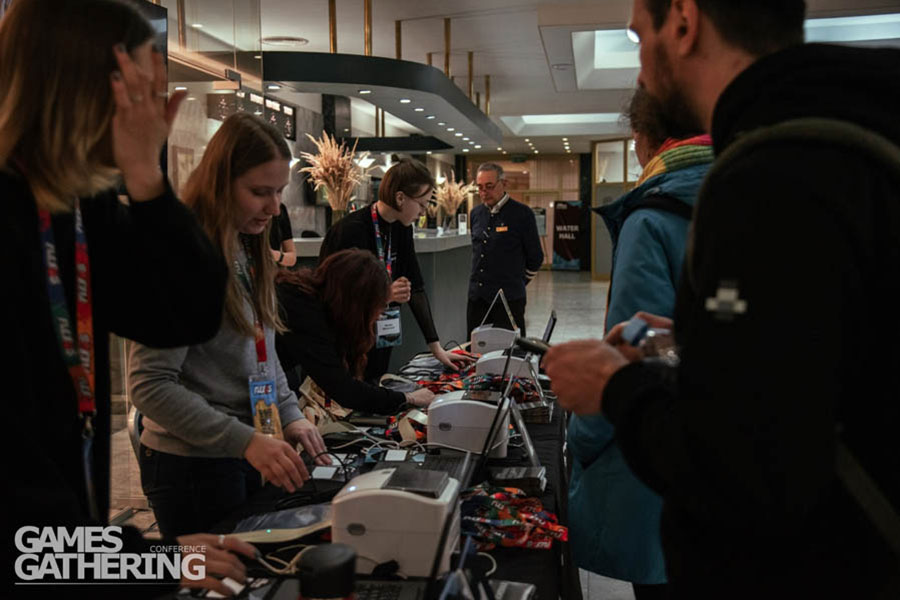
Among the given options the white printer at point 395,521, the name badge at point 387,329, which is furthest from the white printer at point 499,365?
the white printer at point 395,521

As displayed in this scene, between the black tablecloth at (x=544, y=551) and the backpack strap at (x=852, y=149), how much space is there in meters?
0.66

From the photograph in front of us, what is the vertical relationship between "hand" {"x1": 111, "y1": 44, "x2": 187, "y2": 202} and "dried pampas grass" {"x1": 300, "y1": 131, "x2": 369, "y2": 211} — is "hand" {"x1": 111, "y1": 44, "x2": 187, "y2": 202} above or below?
below

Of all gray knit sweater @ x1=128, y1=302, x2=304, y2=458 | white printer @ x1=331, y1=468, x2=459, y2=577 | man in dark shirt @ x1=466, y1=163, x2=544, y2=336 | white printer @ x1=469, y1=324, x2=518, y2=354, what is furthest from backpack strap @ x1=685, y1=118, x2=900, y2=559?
man in dark shirt @ x1=466, y1=163, x2=544, y2=336

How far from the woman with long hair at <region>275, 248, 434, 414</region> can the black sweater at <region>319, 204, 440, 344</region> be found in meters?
1.04

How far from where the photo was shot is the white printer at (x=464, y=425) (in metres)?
1.96

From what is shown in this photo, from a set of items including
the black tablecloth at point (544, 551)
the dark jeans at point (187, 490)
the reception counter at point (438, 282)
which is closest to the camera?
the black tablecloth at point (544, 551)

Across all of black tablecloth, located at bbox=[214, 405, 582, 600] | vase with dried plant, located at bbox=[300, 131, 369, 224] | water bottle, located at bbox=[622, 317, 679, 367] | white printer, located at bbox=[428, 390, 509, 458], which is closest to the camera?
water bottle, located at bbox=[622, 317, 679, 367]

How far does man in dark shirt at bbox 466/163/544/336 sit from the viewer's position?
5.81 meters

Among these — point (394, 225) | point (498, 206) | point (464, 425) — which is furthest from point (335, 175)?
point (464, 425)

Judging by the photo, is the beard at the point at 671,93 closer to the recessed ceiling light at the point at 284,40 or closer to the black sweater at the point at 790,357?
the black sweater at the point at 790,357

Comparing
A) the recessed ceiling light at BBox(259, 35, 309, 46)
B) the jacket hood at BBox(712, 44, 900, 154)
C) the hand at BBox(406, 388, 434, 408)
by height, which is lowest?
the hand at BBox(406, 388, 434, 408)

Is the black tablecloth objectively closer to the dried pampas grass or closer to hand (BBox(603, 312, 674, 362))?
hand (BBox(603, 312, 674, 362))

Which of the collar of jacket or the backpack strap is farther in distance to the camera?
the collar of jacket

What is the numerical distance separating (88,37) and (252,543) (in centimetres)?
89
